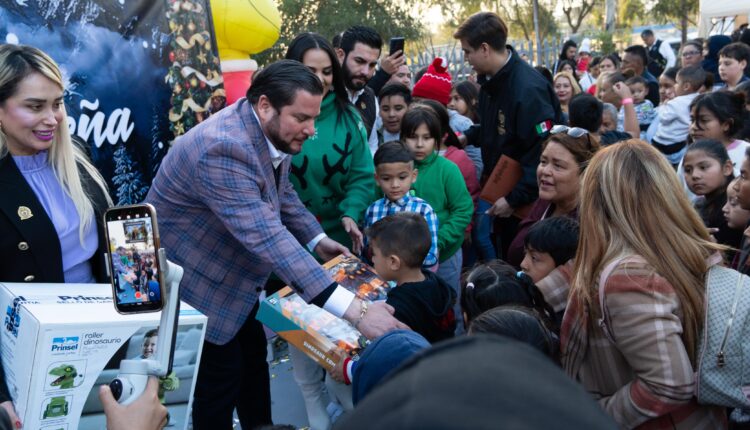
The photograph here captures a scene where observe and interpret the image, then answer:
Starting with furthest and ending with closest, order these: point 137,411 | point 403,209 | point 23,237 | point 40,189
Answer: point 403,209, point 40,189, point 23,237, point 137,411

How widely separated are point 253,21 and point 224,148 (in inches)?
112

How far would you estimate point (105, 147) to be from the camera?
154 inches

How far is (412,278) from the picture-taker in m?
3.27

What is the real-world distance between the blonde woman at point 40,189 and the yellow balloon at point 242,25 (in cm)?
292

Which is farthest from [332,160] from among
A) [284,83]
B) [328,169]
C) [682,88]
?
[682,88]

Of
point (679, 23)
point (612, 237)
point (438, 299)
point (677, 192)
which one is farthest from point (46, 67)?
point (679, 23)

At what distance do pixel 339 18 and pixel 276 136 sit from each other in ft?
54.5

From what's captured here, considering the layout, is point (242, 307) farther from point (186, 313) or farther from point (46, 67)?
point (46, 67)

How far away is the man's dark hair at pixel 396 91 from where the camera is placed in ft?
18.0

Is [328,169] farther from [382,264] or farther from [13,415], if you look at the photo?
[13,415]

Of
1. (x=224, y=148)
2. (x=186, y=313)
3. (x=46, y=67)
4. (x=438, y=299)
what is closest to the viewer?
(x=186, y=313)

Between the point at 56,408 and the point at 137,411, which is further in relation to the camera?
the point at 56,408

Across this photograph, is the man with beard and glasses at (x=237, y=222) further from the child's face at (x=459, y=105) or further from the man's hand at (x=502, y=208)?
the child's face at (x=459, y=105)

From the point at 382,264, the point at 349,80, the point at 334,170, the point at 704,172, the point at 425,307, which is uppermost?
the point at 349,80
